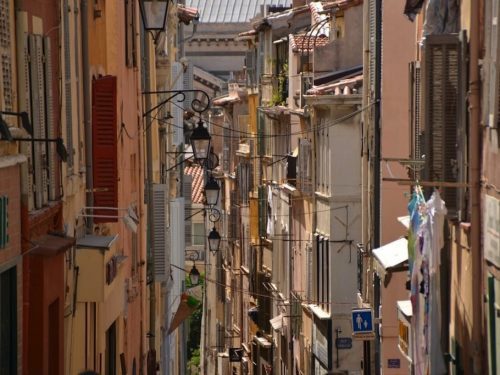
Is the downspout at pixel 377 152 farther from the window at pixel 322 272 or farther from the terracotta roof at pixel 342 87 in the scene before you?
the window at pixel 322 272

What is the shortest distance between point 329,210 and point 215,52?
62.3 m

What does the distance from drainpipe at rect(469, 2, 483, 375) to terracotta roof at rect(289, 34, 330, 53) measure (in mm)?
23218

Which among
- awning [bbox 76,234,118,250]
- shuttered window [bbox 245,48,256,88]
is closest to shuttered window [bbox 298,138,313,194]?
shuttered window [bbox 245,48,256,88]

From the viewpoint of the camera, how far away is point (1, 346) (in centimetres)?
1252

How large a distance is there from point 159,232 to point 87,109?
46.6ft

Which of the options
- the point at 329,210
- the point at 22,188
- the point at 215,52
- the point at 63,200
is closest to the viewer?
the point at 22,188

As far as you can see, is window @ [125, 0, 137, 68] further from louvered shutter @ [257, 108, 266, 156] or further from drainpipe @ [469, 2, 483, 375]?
louvered shutter @ [257, 108, 266, 156]

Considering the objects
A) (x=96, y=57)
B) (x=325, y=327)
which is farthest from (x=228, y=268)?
(x=96, y=57)

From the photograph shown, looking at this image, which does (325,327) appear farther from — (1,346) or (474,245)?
(1,346)

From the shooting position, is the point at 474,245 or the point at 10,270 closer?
the point at 10,270

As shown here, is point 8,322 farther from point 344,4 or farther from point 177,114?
point 177,114

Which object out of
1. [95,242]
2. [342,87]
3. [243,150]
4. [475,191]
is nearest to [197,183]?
[243,150]

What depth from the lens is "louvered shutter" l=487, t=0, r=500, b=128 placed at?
13461 millimetres

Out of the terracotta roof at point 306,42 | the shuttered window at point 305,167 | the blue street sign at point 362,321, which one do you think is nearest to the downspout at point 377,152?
the blue street sign at point 362,321
